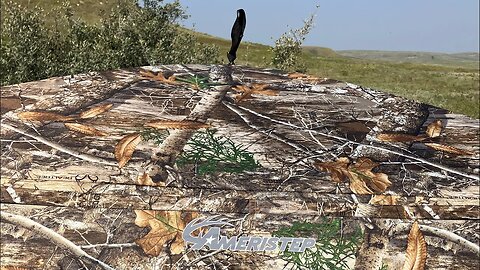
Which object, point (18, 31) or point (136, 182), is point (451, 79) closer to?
point (18, 31)

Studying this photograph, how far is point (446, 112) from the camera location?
4.18 meters

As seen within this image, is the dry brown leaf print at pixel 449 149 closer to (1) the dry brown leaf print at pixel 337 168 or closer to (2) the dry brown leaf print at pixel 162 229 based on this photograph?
(1) the dry brown leaf print at pixel 337 168

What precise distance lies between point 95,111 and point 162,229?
47.6 inches

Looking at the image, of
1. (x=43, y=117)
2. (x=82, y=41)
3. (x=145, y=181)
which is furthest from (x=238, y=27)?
(x=82, y=41)

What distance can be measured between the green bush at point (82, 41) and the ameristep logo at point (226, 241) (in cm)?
800

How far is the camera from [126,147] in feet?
9.85

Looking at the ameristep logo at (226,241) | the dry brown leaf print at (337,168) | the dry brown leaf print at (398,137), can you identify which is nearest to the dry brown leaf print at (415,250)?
the dry brown leaf print at (337,168)

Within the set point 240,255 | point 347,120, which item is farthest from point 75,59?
point 240,255

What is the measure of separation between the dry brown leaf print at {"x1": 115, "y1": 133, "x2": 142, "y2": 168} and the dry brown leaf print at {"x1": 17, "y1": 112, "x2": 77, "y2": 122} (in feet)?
1.65

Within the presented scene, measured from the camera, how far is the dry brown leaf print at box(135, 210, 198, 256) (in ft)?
8.59

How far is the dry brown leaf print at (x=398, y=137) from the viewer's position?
3426 millimetres

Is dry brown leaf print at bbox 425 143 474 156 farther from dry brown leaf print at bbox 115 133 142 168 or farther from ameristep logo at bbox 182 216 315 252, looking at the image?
dry brown leaf print at bbox 115 133 142 168

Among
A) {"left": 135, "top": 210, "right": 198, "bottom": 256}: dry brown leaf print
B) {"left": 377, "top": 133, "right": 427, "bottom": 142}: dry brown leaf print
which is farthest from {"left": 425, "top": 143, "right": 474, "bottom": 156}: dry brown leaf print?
{"left": 135, "top": 210, "right": 198, "bottom": 256}: dry brown leaf print

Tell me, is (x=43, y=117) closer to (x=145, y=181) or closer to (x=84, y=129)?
(x=84, y=129)
